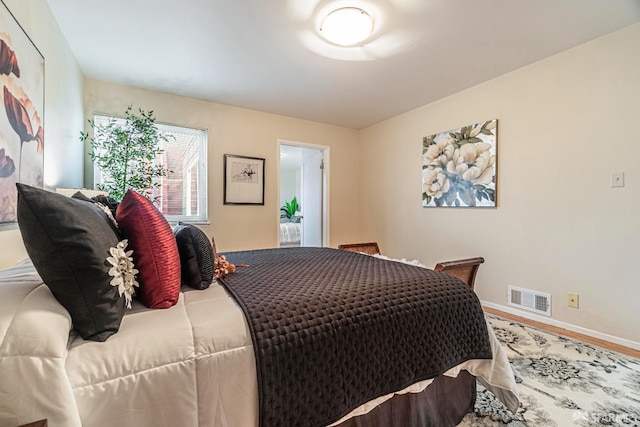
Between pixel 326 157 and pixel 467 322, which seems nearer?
pixel 467 322

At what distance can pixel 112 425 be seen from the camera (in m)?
0.72

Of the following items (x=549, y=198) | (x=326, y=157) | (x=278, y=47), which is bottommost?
(x=549, y=198)

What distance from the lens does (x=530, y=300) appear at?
271 centimetres

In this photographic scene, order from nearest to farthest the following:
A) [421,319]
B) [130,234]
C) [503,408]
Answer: [130,234] < [421,319] < [503,408]

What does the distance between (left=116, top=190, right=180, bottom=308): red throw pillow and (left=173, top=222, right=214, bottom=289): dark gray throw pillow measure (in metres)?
0.19

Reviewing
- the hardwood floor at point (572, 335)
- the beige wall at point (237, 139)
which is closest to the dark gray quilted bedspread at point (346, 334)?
the hardwood floor at point (572, 335)

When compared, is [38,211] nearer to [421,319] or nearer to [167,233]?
[167,233]

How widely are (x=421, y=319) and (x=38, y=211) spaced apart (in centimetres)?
134

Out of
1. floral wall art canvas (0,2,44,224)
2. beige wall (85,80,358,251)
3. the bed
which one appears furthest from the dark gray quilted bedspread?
beige wall (85,80,358,251)

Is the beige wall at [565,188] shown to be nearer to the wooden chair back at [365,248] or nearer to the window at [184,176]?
the wooden chair back at [365,248]

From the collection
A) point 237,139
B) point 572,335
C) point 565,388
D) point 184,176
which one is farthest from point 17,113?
point 572,335

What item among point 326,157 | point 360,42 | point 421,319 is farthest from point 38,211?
point 326,157

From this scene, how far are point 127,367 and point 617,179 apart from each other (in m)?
3.27

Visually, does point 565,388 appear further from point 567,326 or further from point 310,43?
point 310,43
